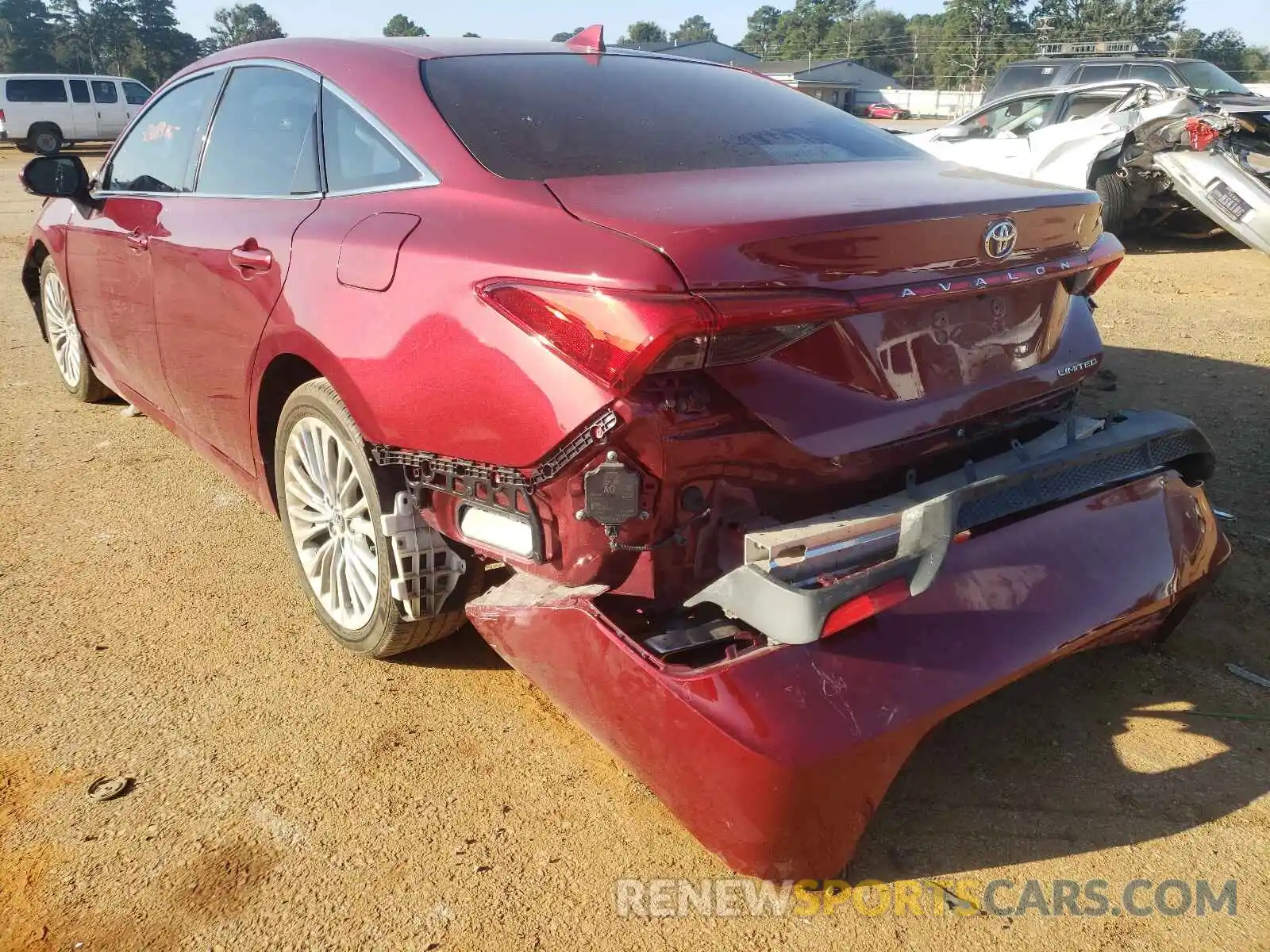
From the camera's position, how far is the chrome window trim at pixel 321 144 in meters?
2.42

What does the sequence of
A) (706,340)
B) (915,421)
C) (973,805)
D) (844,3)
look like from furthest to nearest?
(844,3) < (973,805) < (915,421) < (706,340)

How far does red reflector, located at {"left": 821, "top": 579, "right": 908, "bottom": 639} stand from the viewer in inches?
72.9

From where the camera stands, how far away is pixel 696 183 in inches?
89.5

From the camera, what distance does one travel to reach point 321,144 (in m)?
2.80

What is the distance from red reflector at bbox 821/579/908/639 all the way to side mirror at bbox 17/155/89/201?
3.68 metres

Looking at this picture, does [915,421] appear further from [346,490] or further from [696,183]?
[346,490]

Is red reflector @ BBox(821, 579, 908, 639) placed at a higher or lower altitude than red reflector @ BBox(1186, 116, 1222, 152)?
lower

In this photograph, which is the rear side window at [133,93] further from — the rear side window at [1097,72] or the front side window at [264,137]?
the front side window at [264,137]

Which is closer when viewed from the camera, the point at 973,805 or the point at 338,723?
the point at 973,805

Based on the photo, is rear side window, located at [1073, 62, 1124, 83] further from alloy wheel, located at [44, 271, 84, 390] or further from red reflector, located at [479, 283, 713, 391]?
red reflector, located at [479, 283, 713, 391]

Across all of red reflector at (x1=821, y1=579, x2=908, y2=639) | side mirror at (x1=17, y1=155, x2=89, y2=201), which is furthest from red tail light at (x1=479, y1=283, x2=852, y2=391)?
side mirror at (x1=17, y1=155, x2=89, y2=201)

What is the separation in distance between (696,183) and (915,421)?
2.42 feet

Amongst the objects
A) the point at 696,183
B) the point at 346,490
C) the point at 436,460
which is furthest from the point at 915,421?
the point at 346,490

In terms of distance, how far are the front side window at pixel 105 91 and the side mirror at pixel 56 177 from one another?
25251 millimetres
